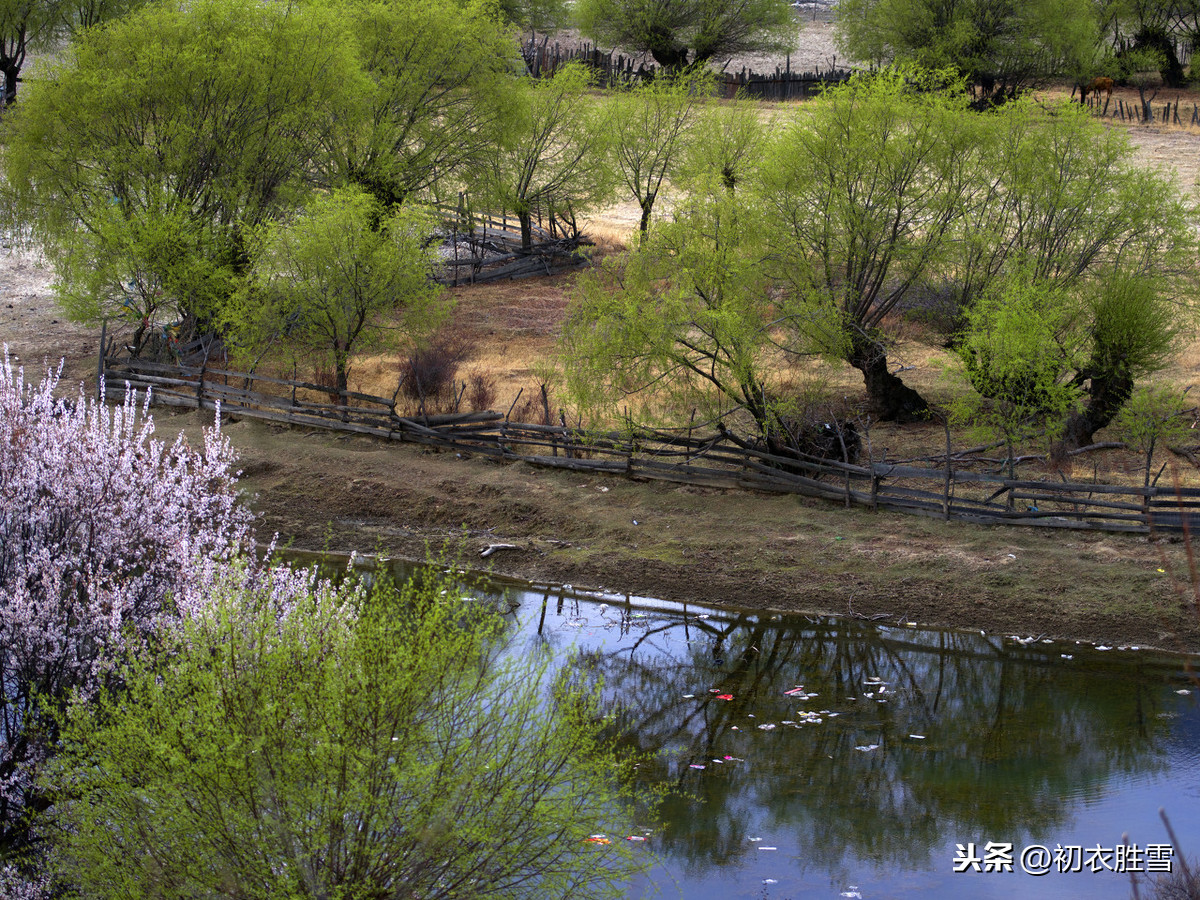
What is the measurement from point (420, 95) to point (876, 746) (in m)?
21.7

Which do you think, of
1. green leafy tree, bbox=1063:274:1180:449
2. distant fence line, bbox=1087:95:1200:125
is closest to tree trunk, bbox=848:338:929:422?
green leafy tree, bbox=1063:274:1180:449

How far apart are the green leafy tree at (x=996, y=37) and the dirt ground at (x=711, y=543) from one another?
30.9 m

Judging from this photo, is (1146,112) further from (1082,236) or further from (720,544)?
(720,544)

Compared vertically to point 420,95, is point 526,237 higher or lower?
lower

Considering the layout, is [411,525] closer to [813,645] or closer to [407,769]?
[813,645]

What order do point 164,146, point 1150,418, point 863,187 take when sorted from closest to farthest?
point 1150,418, point 863,187, point 164,146

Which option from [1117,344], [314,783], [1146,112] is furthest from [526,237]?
[314,783]

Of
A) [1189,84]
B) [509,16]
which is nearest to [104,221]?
[509,16]

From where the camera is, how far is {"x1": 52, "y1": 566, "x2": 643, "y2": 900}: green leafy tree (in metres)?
6.00

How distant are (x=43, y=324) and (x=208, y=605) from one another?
76.0 ft

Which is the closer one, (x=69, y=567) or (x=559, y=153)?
(x=69, y=567)

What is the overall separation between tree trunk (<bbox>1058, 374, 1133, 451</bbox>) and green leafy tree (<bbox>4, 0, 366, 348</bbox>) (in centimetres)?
1562

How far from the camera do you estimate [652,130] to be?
3145cm

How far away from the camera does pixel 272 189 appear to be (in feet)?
78.2
